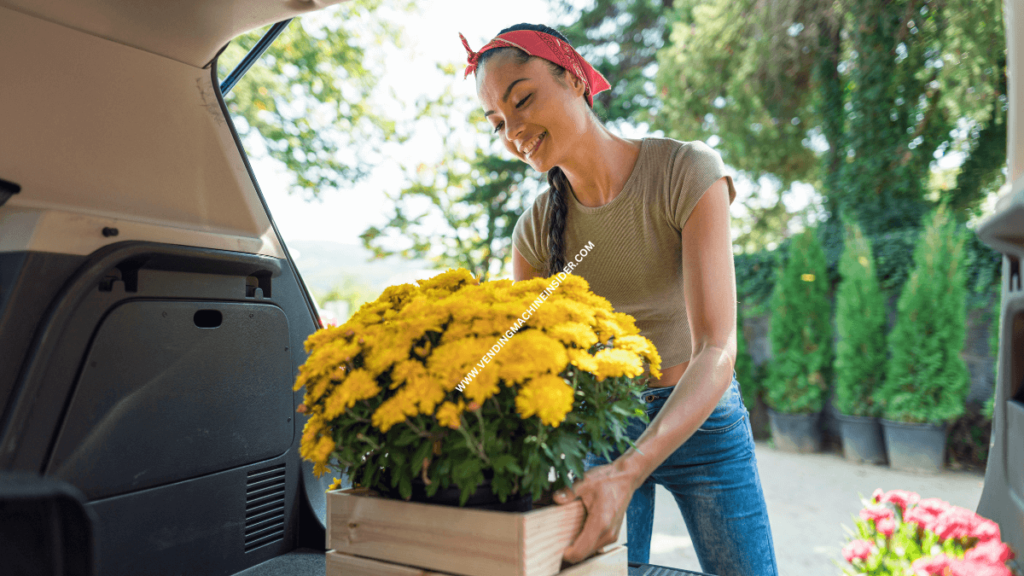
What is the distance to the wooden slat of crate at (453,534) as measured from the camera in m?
0.75

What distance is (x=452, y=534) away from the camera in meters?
0.79

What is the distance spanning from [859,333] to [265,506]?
6100 millimetres

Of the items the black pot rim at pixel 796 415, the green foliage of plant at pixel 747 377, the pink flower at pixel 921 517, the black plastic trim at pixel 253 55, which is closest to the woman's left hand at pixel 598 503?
the pink flower at pixel 921 517

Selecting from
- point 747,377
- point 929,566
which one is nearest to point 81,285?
point 929,566

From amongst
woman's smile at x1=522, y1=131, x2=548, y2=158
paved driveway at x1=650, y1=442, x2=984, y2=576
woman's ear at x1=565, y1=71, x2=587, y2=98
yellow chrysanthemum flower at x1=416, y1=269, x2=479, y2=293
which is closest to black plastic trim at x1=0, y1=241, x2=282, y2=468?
yellow chrysanthemum flower at x1=416, y1=269, x2=479, y2=293

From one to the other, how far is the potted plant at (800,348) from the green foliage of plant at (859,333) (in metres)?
0.23

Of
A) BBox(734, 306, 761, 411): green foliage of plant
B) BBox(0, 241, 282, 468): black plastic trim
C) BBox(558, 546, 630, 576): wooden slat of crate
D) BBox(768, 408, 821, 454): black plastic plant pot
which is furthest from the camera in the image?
BBox(734, 306, 761, 411): green foliage of plant

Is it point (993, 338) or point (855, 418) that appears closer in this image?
point (993, 338)

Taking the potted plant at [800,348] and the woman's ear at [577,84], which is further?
the potted plant at [800,348]

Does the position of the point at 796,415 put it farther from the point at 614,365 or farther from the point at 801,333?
the point at 614,365

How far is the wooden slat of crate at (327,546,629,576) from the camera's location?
83cm

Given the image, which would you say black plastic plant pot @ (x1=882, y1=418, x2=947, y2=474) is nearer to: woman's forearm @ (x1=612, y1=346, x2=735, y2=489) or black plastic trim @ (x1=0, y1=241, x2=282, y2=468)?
woman's forearm @ (x1=612, y1=346, x2=735, y2=489)

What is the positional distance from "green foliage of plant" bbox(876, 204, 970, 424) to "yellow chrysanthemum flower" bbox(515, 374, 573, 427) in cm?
602

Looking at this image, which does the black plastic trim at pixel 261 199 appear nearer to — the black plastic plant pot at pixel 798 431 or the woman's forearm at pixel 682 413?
the woman's forearm at pixel 682 413
